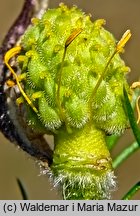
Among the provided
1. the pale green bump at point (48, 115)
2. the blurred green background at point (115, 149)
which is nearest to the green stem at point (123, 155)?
the pale green bump at point (48, 115)

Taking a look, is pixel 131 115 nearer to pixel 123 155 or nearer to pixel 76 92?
pixel 76 92

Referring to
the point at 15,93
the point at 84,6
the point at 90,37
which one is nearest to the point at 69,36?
the point at 90,37

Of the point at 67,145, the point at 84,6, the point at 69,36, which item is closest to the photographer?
the point at 69,36

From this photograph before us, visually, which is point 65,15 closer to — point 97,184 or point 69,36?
point 69,36

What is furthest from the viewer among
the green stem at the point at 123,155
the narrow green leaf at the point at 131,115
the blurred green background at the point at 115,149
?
the blurred green background at the point at 115,149

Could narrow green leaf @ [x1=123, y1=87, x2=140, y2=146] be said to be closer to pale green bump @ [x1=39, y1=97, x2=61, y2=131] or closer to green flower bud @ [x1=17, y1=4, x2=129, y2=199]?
green flower bud @ [x1=17, y1=4, x2=129, y2=199]

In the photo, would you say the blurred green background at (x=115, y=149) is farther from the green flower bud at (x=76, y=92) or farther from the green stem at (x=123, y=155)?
the green flower bud at (x=76, y=92)
